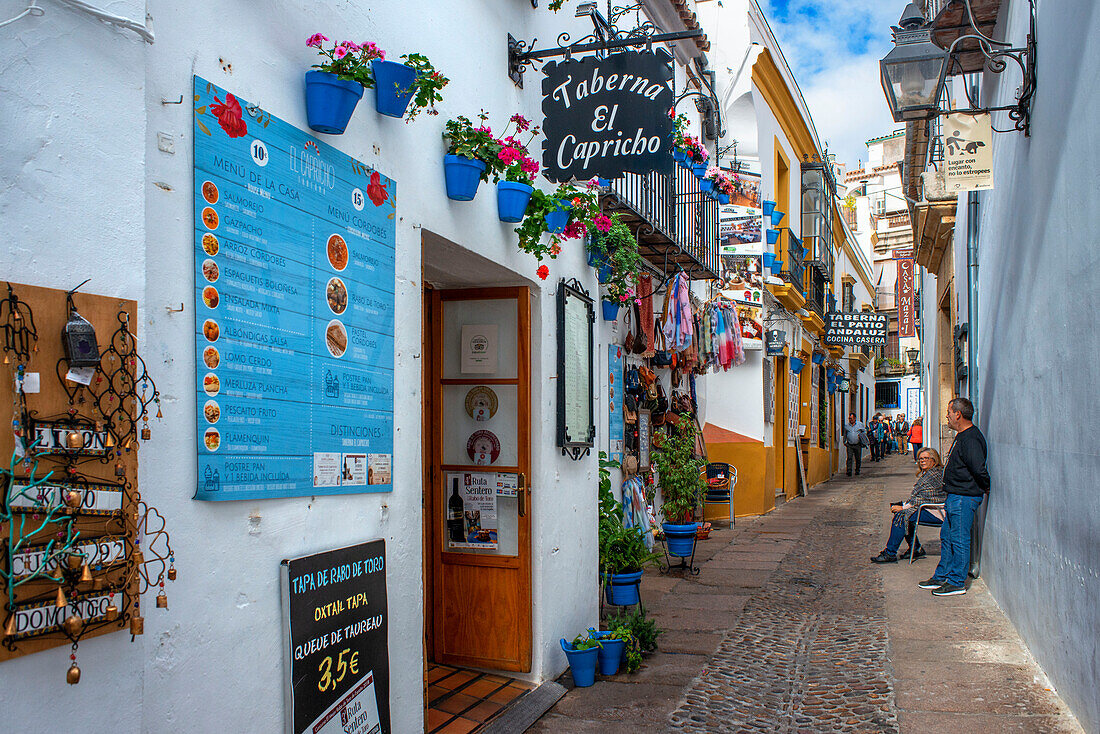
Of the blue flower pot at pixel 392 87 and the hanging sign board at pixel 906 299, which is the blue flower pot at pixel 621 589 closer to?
the blue flower pot at pixel 392 87

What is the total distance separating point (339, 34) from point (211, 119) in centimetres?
99

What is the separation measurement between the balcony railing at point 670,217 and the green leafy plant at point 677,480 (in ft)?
7.11

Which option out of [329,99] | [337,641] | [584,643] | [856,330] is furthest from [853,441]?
[329,99]

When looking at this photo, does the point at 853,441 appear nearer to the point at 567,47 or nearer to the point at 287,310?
the point at 567,47

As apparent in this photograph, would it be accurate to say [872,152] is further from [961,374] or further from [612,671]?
[612,671]

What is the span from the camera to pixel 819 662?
20.2ft

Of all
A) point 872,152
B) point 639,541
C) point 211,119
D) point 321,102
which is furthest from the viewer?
point 872,152

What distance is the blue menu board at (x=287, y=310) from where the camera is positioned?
9.39 feet

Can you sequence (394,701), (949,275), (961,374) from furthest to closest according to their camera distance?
(949,275) → (961,374) → (394,701)

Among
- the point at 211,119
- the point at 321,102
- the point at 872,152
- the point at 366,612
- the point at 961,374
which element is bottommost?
the point at 366,612

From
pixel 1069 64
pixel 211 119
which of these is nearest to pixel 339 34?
pixel 211 119

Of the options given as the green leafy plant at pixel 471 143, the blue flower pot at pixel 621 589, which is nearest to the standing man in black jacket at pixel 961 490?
the blue flower pot at pixel 621 589

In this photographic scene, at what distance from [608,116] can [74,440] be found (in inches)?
140

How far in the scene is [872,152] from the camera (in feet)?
137
